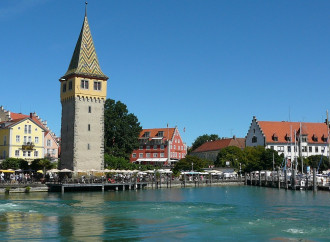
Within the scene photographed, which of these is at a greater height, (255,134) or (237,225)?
(255,134)

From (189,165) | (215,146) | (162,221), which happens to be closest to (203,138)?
(215,146)

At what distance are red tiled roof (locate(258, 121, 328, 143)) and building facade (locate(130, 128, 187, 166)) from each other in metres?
19.4

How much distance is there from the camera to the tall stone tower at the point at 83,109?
64625 millimetres

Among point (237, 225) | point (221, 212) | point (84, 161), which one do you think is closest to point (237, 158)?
point (84, 161)

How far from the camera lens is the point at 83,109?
6569 cm

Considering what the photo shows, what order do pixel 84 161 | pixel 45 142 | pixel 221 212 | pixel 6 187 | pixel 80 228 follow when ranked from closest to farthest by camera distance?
pixel 80 228 < pixel 221 212 < pixel 6 187 < pixel 84 161 < pixel 45 142

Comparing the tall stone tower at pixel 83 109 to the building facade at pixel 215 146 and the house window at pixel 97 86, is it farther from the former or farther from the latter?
the building facade at pixel 215 146

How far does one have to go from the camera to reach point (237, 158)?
91312mm

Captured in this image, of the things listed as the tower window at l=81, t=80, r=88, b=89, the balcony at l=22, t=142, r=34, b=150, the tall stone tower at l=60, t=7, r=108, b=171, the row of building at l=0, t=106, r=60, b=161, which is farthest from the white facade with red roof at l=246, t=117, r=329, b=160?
the balcony at l=22, t=142, r=34, b=150

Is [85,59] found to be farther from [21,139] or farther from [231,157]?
[231,157]

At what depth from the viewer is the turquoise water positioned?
25.8 meters

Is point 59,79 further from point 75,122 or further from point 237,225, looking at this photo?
point 237,225

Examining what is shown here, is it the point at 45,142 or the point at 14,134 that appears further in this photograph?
the point at 45,142

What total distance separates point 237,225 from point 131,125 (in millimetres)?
58573
